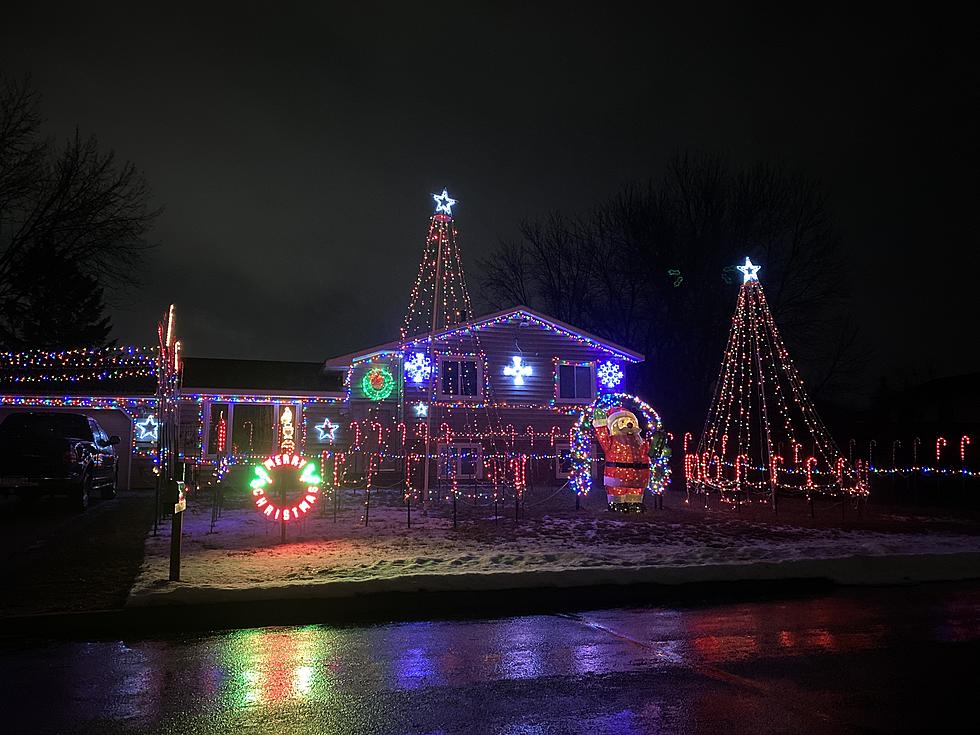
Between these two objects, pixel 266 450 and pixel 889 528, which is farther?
pixel 266 450

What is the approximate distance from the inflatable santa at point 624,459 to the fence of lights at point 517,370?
873 cm

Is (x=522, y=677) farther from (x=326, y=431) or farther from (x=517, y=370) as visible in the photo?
(x=326, y=431)

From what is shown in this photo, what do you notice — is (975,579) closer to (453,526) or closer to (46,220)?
(453,526)

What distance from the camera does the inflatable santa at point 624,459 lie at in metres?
16.5

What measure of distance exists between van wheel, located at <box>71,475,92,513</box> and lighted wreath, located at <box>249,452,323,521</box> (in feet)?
20.2

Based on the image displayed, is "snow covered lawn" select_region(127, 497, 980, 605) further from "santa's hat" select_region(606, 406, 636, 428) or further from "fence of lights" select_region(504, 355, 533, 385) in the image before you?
"fence of lights" select_region(504, 355, 533, 385)

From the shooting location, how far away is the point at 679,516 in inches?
645

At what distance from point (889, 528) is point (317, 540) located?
10.6m

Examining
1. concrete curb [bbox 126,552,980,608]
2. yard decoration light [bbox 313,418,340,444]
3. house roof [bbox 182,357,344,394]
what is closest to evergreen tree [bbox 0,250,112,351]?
house roof [bbox 182,357,344,394]

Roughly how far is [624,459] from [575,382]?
1012 cm

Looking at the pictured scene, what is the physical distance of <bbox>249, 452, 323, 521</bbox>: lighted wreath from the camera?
12.0m

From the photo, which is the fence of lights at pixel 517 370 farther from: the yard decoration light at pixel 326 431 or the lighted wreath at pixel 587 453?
the lighted wreath at pixel 587 453

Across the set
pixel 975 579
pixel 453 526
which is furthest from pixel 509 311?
pixel 975 579

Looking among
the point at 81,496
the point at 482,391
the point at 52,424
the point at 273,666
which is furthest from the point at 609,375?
the point at 273,666
